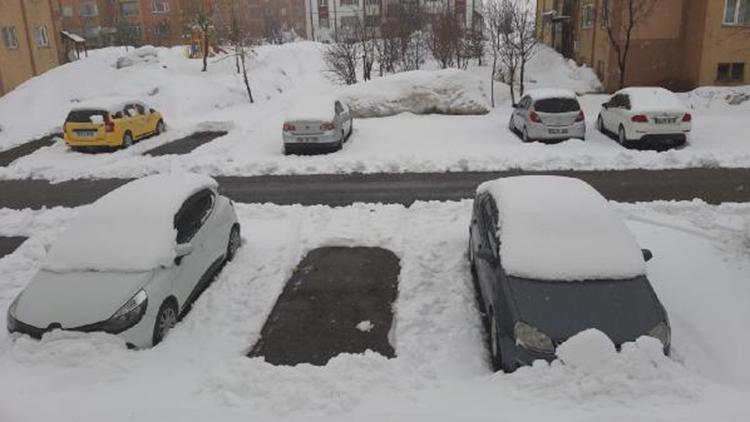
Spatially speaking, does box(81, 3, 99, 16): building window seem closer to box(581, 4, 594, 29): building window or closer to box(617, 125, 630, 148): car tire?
box(581, 4, 594, 29): building window

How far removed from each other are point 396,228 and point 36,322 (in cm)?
630

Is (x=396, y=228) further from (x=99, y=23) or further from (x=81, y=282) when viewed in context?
(x=99, y=23)

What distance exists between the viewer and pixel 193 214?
343 inches

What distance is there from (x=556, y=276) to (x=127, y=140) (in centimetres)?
1813

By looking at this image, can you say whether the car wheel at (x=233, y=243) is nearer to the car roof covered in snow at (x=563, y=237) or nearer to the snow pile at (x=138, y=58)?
the car roof covered in snow at (x=563, y=237)

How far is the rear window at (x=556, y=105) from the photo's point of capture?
1789 centimetres

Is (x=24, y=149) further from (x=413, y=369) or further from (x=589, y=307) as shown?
(x=589, y=307)

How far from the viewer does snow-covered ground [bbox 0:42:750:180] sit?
53.4 ft

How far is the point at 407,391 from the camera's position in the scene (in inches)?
235

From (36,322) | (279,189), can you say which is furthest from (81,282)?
(279,189)

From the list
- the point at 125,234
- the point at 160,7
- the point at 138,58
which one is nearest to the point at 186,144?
the point at 125,234

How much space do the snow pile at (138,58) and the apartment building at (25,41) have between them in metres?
3.64

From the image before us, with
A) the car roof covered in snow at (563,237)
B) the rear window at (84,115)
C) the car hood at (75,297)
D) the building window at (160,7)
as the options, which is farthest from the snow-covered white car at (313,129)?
the building window at (160,7)

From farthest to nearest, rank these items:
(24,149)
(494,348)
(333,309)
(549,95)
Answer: (24,149) < (549,95) < (333,309) < (494,348)
